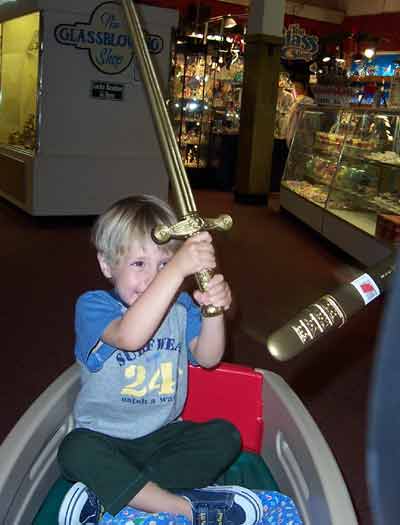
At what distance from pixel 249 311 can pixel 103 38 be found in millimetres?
3493

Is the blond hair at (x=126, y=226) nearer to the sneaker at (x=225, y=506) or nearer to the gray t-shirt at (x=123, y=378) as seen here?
the gray t-shirt at (x=123, y=378)

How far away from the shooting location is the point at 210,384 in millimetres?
1790

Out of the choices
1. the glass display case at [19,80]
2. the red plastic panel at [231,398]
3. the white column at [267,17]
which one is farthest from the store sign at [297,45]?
the red plastic panel at [231,398]

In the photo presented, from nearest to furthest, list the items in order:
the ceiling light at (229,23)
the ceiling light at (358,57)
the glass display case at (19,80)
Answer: the glass display case at (19,80) → the ceiling light at (229,23) → the ceiling light at (358,57)

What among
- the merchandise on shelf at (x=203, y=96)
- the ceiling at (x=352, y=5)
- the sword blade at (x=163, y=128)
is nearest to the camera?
the sword blade at (x=163, y=128)

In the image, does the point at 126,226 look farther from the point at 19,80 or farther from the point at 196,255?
the point at 19,80

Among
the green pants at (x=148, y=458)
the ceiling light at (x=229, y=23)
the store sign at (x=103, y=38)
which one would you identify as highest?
the ceiling light at (x=229, y=23)

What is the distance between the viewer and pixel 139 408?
1532 millimetres

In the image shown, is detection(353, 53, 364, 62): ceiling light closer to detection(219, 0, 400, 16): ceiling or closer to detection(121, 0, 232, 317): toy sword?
detection(219, 0, 400, 16): ceiling

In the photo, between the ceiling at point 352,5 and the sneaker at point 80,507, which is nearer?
the sneaker at point 80,507

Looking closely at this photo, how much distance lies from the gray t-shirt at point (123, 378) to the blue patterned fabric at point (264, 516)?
19cm

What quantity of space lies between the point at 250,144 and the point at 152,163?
6.11 feet

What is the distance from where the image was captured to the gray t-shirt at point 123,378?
1.49 meters

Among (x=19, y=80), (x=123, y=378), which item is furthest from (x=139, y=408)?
(x=19, y=80)
